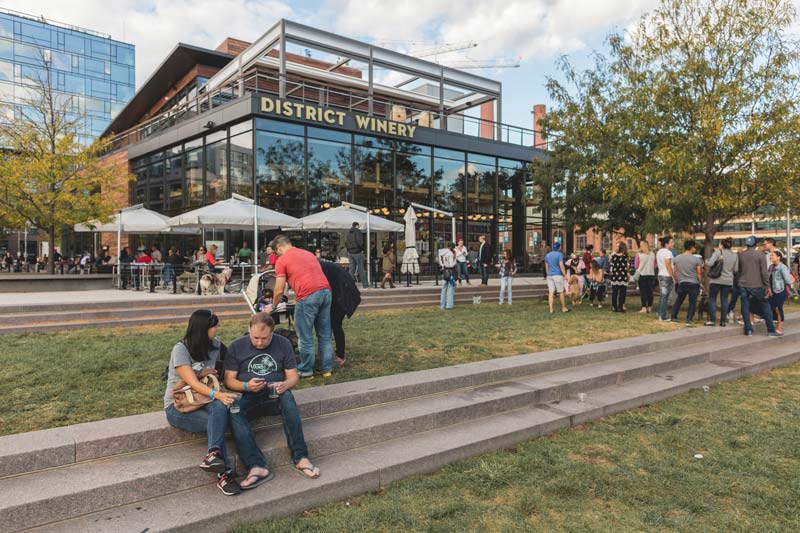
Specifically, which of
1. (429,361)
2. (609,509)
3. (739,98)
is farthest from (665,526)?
(739,98)

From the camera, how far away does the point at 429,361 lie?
6594 millimetres

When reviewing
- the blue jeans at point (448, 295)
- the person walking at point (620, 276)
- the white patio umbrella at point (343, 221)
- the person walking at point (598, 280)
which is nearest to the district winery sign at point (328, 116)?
the white patio umbrella at point (343, 221)

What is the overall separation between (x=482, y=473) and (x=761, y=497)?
197 cm

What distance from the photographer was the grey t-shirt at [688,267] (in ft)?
32.4

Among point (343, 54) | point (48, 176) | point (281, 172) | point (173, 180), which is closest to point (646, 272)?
point (281, 172)

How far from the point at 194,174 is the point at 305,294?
57.0 ft

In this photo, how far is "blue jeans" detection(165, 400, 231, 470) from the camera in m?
3.47

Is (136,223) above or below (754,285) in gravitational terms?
above

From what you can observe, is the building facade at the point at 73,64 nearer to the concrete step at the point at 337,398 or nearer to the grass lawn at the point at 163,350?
the grass lawn at the point at 163,350

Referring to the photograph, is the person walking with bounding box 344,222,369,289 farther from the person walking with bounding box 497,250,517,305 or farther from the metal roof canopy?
the metal roof canopy

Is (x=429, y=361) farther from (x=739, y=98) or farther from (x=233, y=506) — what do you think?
(x=739, y=98)

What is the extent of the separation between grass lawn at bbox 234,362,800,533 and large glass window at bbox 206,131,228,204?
16.7 m

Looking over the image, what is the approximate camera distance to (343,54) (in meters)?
19.2

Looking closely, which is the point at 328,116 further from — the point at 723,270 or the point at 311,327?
the point at 311,327
